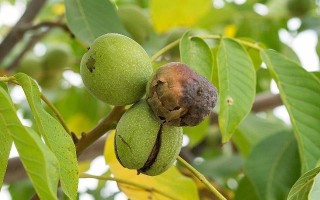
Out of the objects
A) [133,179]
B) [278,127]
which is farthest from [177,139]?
[278,127]

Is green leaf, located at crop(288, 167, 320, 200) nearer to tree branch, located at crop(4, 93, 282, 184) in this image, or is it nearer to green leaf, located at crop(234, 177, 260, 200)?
tree branch, located at crop(4, 93, 282, 184)

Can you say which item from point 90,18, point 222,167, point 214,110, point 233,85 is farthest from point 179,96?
point 222,167

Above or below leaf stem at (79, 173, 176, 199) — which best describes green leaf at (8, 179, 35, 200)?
below

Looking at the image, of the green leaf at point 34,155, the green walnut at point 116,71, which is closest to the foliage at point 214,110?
the green leaf at point 34,155

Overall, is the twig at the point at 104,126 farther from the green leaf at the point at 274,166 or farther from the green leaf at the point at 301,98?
the green leaf at the point at 274,166

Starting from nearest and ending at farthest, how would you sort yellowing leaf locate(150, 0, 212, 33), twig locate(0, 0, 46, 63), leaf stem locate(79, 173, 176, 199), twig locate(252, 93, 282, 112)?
leaf stem locate(79, 173, 176, 199) < twig locate(0, 0, 46, 63) < yellowing leaf locate(150, 0, 212, 33) < twig locate(252, 93, 282, 112)

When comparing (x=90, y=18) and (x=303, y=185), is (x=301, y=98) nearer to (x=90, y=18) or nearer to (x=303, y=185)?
(x=303, y=185)

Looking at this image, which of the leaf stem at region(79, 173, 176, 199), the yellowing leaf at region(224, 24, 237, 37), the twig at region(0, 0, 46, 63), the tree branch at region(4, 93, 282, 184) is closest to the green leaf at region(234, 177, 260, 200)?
the leaf stem at region(79, 173, 176, 199)
